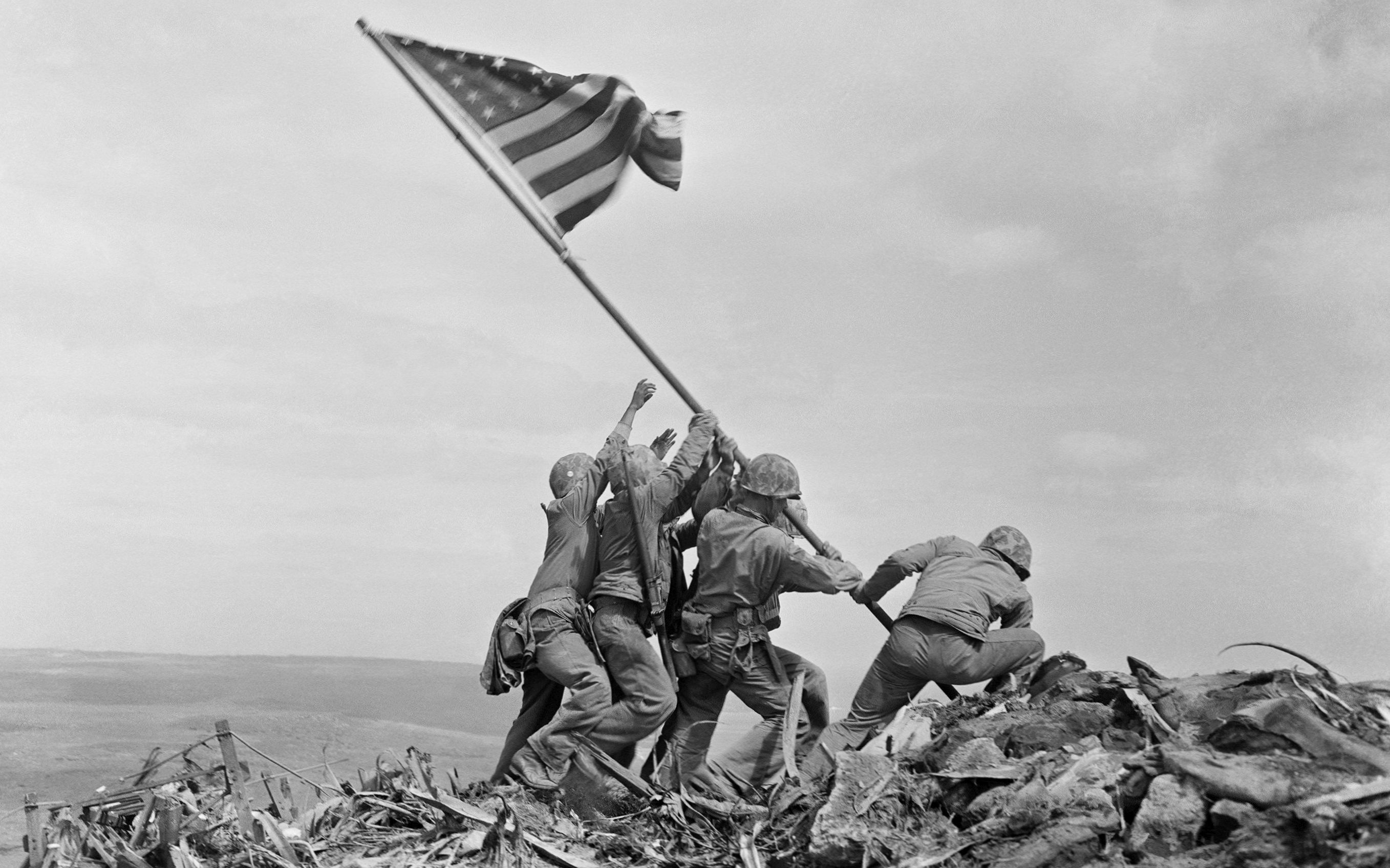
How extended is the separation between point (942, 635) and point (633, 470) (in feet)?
9.07

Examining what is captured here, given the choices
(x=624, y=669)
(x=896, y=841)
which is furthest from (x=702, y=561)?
(x=896, y=841)

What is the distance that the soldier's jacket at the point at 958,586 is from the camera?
993 cm

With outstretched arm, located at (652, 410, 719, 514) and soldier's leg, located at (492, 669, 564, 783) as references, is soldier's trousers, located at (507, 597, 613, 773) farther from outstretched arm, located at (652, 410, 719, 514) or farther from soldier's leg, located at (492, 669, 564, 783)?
outstretched arm, located at (652, 410, 719, 514)

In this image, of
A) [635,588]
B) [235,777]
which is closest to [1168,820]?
[635,588]

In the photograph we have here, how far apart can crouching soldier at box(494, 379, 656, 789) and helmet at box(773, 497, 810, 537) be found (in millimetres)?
1410

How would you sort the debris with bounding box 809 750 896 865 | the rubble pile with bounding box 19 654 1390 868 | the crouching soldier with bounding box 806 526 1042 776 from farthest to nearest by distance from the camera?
the crouching soldier with bounding box 806 526 1042 776 < the debris with bounding box 809 750 896 865 < the rubble pile with bounding box 19 654 1390 868

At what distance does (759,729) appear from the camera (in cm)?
1040

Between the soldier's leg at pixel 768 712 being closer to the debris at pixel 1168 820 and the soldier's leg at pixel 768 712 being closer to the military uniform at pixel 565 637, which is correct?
the military uniform at pixel 565 637

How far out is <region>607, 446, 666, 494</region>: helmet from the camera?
10.8 metres

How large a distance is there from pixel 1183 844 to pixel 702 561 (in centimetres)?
486

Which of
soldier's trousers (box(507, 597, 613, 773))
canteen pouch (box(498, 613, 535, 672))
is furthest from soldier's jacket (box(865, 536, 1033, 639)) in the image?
canteen pouch (box(498, 613, 535, 672))

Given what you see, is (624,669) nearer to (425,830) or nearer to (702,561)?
(702,561)

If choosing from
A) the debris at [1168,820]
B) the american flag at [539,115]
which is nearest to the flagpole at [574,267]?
the american flag at [539,115]

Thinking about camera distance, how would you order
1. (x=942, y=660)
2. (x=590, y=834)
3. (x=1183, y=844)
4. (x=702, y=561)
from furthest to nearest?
(x=702, y=561)
(x=942, y=660)
(x=590, y=834)
(x=1183, y=844)
